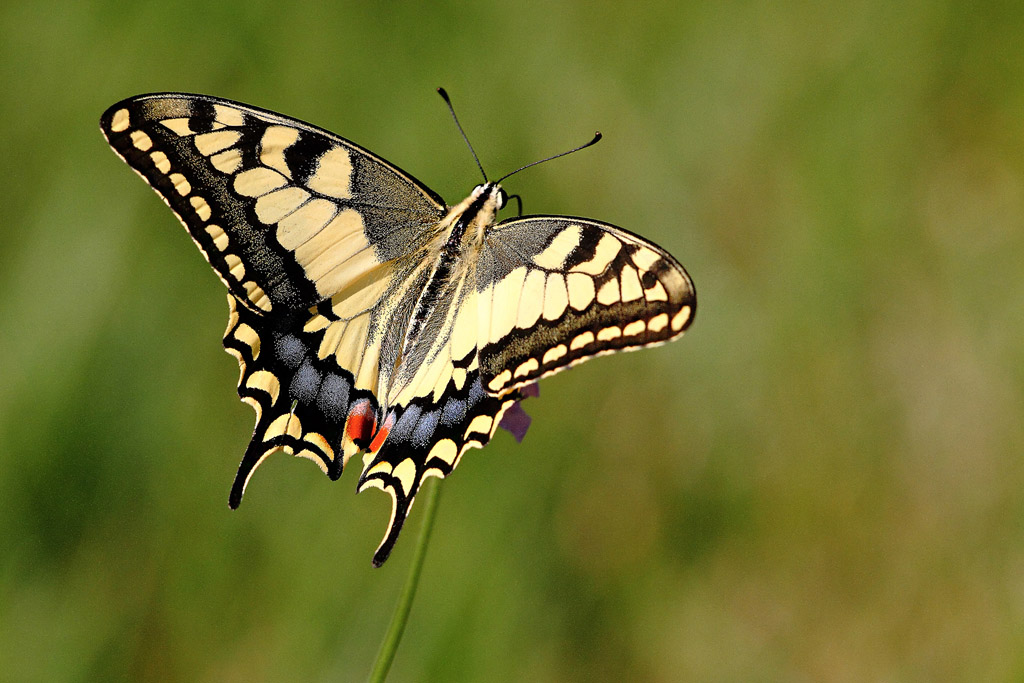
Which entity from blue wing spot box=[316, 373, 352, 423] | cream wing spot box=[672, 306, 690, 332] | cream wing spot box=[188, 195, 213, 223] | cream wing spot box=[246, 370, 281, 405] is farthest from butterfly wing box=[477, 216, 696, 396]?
cream wing spot box=[188, 195, 213, 223]

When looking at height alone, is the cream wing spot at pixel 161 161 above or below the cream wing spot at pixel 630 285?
below

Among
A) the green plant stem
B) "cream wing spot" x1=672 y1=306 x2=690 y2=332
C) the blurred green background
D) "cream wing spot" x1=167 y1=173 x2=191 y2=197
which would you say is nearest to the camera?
the green plant stem

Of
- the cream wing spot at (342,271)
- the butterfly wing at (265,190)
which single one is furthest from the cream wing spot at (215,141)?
the cream wing spot at (342,271)

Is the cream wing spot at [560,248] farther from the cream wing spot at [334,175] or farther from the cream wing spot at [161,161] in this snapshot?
the cream wing spot at [161,161]

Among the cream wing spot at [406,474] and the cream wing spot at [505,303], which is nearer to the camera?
the cream wing spot at [406,474]

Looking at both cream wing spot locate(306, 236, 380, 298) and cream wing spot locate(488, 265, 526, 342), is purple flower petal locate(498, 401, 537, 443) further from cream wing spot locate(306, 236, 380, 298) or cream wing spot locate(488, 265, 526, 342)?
cream wing spot locate(306, 236, 380, 298)

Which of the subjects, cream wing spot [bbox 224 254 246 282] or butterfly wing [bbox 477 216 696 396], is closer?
butterfly wing [bbox 477 216 696 396]

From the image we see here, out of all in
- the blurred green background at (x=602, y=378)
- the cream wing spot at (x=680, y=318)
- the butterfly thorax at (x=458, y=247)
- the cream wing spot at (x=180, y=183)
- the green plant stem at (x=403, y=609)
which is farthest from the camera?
the blurred green background at (x=602, y=378)
